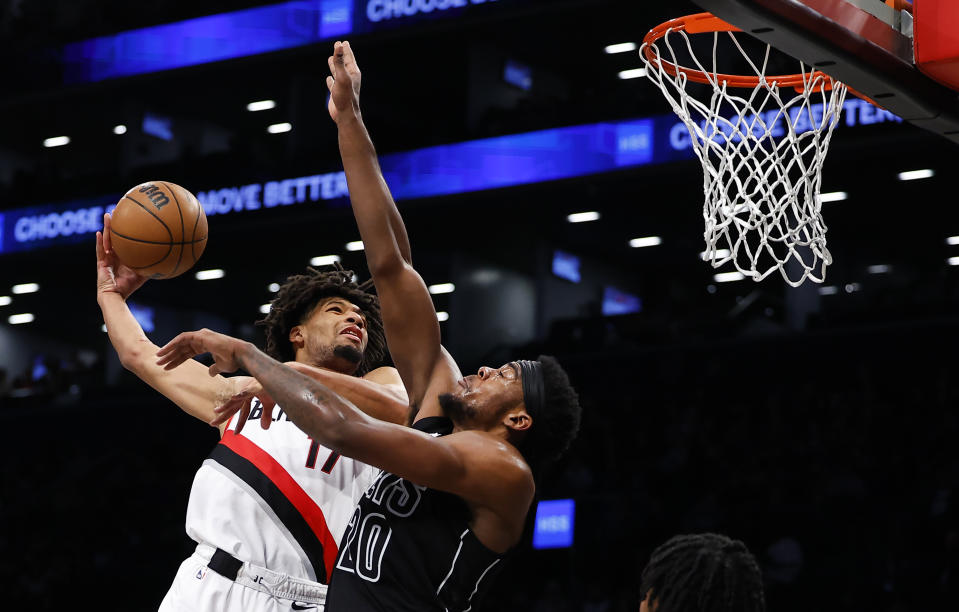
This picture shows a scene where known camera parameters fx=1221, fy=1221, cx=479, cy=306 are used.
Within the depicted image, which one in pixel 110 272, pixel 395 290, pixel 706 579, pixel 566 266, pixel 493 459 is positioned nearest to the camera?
pixel 706 579

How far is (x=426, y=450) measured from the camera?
2.82 m

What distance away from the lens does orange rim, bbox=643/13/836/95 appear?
166 inches

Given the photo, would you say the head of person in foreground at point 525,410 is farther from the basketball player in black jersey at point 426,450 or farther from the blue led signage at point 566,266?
the blue led signage at point 566,266

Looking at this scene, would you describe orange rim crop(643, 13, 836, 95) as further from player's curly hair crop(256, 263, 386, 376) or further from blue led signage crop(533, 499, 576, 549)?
blue led signage crop(533, 499, 576, 549)

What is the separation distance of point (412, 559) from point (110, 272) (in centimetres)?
173

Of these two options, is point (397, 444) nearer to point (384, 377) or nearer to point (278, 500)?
point (278, 500)

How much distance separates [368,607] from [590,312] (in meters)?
13.2

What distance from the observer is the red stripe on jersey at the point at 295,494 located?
12.4 ft

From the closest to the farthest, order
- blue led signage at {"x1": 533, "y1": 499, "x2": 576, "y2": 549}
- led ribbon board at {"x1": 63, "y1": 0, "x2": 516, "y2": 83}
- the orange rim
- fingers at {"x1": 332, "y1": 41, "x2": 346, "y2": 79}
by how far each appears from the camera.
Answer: fingers at {"x1": 332, "y1": 41, "x2": 346, "y2": 79}, the orange rim, blue led signage at {"x1": 533, "y1": 499, "x2": 576, "y2": 549}, led ribbon board at {"x1": 63, "y1": 0, "x2": 516, "y2": 83}

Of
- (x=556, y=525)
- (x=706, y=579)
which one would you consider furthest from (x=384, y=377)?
(x=556, y=525)

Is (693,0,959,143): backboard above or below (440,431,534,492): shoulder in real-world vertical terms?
above

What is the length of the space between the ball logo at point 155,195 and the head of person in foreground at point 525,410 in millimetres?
1432

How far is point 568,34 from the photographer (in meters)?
18.2

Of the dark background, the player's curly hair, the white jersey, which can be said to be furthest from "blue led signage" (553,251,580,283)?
the white jersey
